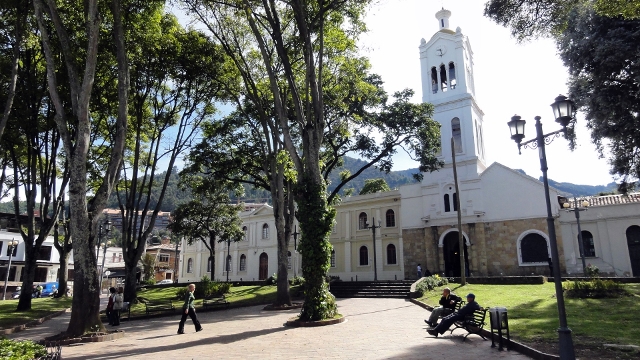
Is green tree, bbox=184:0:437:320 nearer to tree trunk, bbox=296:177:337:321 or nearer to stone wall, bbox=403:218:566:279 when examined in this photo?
tree trunk, bbox=296:177:337:321

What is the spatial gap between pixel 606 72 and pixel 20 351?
719 inches

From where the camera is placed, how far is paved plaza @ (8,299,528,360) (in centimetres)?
773

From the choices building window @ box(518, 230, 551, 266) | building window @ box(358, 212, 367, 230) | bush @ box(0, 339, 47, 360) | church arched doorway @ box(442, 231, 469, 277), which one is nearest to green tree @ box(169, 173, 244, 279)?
building window @ box(358, 212, 367, 230)

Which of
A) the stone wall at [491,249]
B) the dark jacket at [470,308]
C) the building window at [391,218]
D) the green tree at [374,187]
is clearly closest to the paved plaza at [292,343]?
the dark jacket at [470,308]

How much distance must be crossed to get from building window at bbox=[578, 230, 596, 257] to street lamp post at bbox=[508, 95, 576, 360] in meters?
21.6

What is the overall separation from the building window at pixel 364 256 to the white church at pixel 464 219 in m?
0.09

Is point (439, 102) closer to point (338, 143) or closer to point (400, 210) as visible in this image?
point (400, 210)

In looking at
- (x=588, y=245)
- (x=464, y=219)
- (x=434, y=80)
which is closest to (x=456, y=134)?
(x=434, y=80)

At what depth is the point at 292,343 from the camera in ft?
29.2

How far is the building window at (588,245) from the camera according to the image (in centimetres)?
2580

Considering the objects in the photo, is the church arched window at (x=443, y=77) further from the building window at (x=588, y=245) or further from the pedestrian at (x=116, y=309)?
the pedestrian at (x=116, y=309)

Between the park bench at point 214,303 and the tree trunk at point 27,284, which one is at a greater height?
the tree trunk at point 27,284

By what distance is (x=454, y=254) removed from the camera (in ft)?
99.1

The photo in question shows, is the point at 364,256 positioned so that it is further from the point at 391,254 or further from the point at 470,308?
the point at 470,308
